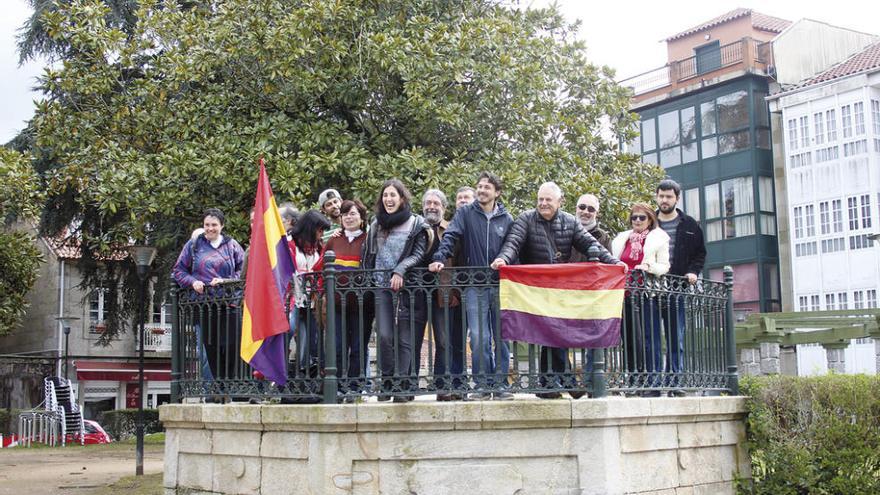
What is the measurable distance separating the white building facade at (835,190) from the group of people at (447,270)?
27397 millimetres

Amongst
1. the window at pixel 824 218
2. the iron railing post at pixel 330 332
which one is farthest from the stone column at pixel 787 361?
the iron railing post at pixel 330 332

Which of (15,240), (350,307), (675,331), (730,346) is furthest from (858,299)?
(350,307)

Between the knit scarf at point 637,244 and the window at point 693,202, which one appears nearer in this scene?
the knit scarf at point 637,244

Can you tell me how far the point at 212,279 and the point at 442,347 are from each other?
2699mm

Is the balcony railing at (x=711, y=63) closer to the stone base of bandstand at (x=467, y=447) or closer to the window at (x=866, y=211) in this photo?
the window at (x=866, y=211)

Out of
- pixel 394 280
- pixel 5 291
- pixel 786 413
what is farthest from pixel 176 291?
pixel 5 291

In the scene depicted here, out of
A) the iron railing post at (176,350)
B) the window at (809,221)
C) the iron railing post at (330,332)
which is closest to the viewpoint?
the iron railing post at (330,332)

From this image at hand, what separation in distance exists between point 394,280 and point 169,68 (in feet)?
28.7

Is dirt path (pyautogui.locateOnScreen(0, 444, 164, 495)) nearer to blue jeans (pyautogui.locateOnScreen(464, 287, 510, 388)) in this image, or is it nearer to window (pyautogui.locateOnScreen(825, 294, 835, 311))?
blue jeans (pyautogui.locateOnScreen(464, 287, 510, 388))

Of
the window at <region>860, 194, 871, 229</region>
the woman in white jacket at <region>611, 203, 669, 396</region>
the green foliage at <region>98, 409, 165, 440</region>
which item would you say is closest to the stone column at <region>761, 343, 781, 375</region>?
the window at <region>860, 194, 871, 229</region>

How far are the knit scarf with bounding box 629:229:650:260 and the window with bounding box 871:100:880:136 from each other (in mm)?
28079

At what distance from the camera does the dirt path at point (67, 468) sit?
13359mm

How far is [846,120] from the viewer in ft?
113

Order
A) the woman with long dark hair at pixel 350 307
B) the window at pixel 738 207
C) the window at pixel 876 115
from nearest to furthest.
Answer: the woman with long dark hair at pixel 350 307 < the window at pixel 876 115 < the window at pixel 738 207
